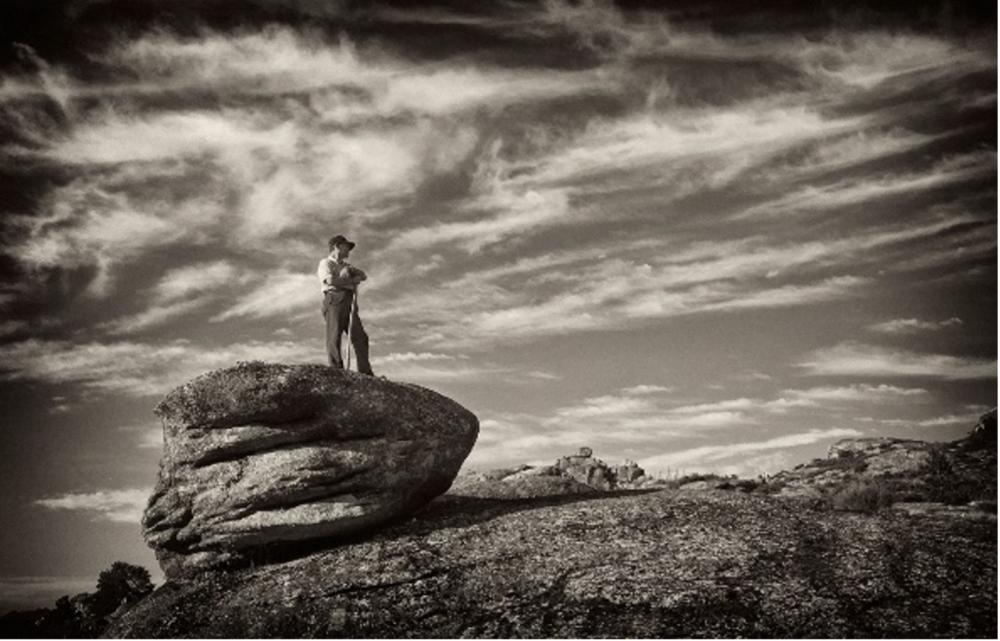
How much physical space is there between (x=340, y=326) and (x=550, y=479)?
415 inches

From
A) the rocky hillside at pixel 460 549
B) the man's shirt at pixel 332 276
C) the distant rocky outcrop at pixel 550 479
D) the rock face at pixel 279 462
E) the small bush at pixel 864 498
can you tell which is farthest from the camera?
the distant rocky outcrop at pixel 550 479

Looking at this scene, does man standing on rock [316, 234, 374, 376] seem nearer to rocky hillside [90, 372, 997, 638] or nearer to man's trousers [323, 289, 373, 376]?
man's trousers [323, 289, 373, 376]

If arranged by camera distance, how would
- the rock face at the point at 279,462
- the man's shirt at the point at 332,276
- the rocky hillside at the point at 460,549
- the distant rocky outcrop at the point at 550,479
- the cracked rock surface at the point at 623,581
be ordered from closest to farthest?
the cracked rock surface at the point at 623,581, the rocky hillside at the point at 460,549, the rock face at the point at 279,462, the man's shirt at the point at 332,276, the distant rocky outcrop at the point at 550,479

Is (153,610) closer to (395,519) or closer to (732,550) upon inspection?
(395,519)

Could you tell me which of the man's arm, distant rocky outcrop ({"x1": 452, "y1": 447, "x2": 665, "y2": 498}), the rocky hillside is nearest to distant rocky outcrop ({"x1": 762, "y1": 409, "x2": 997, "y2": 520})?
the rocky hillside

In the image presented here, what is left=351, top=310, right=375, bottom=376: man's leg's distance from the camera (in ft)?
73.7

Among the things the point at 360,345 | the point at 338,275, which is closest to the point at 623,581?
the point at 360,345

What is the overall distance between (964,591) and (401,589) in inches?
481

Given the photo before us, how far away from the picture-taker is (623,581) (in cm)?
1603

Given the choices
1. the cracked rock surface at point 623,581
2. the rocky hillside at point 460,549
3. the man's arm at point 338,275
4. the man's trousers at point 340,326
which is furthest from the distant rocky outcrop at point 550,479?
the man's arm at point 338,275

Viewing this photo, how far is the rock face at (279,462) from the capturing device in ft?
63.5

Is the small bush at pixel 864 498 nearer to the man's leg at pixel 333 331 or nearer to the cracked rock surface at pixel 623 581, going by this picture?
the cracked rock surface at pixel 623 581

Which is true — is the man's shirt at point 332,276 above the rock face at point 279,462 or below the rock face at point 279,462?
above

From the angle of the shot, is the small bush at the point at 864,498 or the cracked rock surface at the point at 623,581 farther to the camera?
the small bush at the point at 864,498
